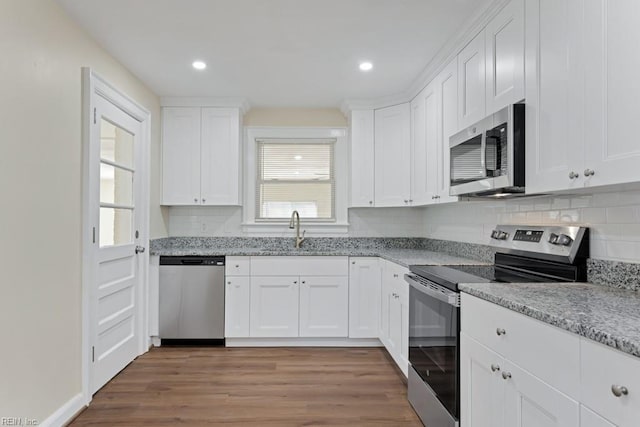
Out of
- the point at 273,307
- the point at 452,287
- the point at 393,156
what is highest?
the point at 393,156

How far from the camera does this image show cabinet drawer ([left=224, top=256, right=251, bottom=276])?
12.0 ft

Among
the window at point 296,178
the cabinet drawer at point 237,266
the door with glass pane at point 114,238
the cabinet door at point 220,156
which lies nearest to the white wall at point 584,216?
the window at point 296,178

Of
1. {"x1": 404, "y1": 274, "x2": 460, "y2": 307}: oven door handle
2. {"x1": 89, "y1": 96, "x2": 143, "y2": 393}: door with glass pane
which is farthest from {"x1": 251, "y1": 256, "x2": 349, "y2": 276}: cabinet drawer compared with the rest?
{"x1": 404, "y1": 274, "x2": 460, "y2": 307}: oven door handle

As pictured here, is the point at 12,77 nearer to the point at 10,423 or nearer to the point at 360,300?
the point at 10,423

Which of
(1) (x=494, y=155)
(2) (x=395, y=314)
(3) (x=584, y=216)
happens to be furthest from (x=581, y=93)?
(2) (x=395, y=314)

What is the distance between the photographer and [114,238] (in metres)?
2.97

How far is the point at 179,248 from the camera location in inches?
161

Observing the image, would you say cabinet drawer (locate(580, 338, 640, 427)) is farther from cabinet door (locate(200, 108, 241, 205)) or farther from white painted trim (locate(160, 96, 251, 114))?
white painted trim (locate(160, 96, 251, 114))

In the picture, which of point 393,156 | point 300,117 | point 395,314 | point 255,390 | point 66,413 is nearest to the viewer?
point 66,413

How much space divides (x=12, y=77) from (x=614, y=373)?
265cm

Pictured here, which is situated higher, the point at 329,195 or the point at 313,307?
the point at 329,195

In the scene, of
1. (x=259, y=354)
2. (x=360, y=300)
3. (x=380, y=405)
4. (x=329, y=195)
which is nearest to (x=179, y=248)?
(x=259, y=354)

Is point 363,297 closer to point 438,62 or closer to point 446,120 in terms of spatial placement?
point 446,120

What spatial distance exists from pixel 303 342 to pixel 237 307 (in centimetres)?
72
